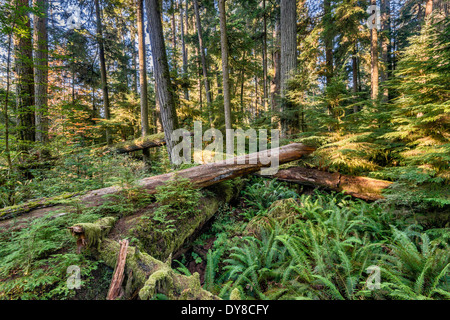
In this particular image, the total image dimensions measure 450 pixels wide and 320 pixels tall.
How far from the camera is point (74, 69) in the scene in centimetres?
1077

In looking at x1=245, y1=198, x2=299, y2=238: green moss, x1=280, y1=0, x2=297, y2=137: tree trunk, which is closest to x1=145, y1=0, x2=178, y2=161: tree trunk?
x1=280, y1=0, x2=297, y2=137: tree trunk

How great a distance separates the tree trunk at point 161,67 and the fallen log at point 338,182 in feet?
13.4

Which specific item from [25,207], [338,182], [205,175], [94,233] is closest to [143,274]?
[94,233]

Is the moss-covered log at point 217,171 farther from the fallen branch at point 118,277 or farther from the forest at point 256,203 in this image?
the fallen branch at point 118,277

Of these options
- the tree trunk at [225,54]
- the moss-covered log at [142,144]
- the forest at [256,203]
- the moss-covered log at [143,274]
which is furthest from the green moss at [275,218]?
the moss-covered log at [142,144]

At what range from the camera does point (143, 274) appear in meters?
1.87

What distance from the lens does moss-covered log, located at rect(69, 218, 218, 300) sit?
5.41 feet

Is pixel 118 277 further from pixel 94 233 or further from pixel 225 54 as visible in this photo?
pixel 225 54

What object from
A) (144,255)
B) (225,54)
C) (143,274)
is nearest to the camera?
(143,274)

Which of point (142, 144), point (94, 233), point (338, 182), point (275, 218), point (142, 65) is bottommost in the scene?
point (275, 218)

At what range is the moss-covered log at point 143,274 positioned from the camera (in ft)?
5.41

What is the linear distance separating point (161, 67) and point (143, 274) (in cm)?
615
